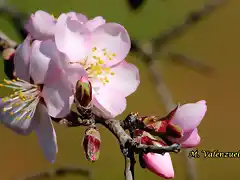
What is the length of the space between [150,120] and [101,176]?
9.23ft

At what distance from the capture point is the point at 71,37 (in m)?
0.99

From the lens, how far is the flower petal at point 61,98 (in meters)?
0.91

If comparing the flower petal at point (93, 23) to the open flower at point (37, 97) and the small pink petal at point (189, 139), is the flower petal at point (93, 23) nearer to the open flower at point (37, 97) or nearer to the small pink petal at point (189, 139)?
the open flower at point (37, 97)

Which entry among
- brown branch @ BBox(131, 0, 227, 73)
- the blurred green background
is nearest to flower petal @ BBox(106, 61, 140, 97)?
brown branch @ BBox(131, 0, 227, 73)

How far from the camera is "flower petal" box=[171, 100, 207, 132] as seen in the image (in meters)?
0.91

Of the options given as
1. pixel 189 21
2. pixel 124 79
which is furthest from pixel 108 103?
pixel 189 21

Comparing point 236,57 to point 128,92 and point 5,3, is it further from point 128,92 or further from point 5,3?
point 128,92

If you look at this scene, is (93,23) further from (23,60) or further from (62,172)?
(62,172)

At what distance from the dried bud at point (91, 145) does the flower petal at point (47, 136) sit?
0.12 metres

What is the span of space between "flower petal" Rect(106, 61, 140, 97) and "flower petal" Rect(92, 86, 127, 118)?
0.02 meters

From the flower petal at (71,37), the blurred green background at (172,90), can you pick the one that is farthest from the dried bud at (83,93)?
the blurred green background at (172,90)

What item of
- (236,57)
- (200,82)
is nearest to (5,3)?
(200,82)

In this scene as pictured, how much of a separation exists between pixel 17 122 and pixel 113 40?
254 mm

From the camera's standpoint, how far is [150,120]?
898 mm
